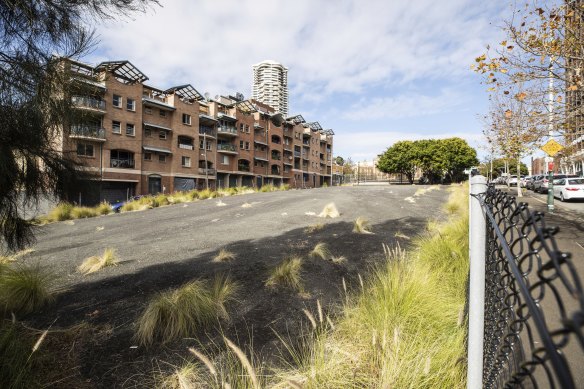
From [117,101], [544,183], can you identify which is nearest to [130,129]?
[117,101]

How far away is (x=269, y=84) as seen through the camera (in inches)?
6909

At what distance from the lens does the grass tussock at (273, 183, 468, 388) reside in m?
2.36

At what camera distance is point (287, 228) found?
33.4ft

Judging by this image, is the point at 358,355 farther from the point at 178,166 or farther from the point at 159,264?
the point at 178,166

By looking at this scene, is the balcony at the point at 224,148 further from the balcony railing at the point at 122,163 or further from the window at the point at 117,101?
the window at the point at 117,101

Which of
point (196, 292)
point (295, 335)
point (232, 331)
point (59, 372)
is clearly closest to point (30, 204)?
point (59, 372)

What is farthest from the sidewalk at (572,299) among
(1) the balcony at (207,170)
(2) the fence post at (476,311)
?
(1) the balcony at (207,170)

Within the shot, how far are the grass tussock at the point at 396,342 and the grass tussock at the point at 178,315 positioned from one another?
1.32 meters

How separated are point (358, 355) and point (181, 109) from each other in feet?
139

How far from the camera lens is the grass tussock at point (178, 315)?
3.72 m

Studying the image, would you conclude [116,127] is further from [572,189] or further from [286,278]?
[572,189]

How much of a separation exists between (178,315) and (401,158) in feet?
208

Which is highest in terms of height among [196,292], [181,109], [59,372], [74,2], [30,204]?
[181,109]

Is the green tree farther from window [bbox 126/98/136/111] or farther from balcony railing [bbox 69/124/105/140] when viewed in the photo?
balcony railing [bbox 69/124/105/140]
